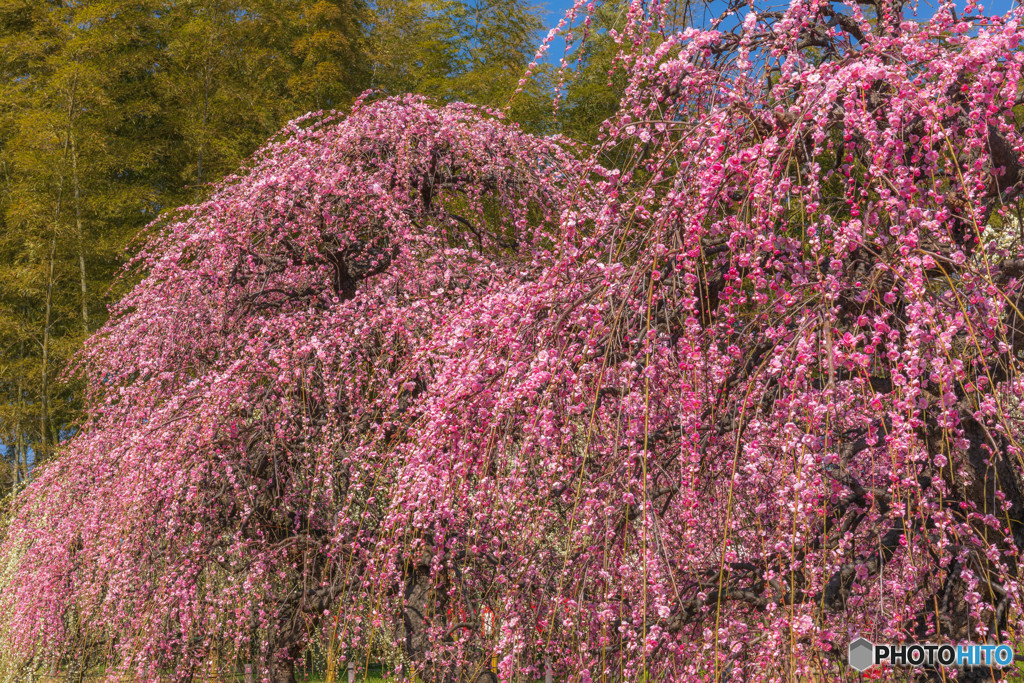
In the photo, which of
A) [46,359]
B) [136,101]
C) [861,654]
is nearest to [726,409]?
[861,654]

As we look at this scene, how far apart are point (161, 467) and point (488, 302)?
8.65 ft

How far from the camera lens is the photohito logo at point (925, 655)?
2.60 meters

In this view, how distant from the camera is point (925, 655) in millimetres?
2668

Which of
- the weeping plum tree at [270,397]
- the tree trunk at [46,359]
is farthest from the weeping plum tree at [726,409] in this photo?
the tree trunk at [46,359]

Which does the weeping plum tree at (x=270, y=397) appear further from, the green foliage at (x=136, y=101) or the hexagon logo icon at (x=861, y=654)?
the green foliage at (x=136, y=101)

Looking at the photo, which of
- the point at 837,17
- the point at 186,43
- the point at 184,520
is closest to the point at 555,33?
the point at 837,17

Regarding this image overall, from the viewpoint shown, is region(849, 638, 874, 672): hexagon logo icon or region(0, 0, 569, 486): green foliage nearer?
region(849, 638, 874, 672): hexagon logo icon

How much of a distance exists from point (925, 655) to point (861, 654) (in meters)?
0.20

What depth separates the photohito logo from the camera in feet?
8.52

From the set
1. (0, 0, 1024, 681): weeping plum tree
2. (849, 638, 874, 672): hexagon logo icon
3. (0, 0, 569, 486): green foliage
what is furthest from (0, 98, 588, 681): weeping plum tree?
(0, 0, 569, 486): green foliage

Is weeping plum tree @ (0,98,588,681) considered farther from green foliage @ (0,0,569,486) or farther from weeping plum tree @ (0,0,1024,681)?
green foliage @ (0,0,569,486)

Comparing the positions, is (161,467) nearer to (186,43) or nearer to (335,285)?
(335,285)

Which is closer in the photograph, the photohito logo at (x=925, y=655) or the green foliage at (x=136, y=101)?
the photohito logo at (x=925, y=655)

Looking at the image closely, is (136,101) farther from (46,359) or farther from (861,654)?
(861,654)
